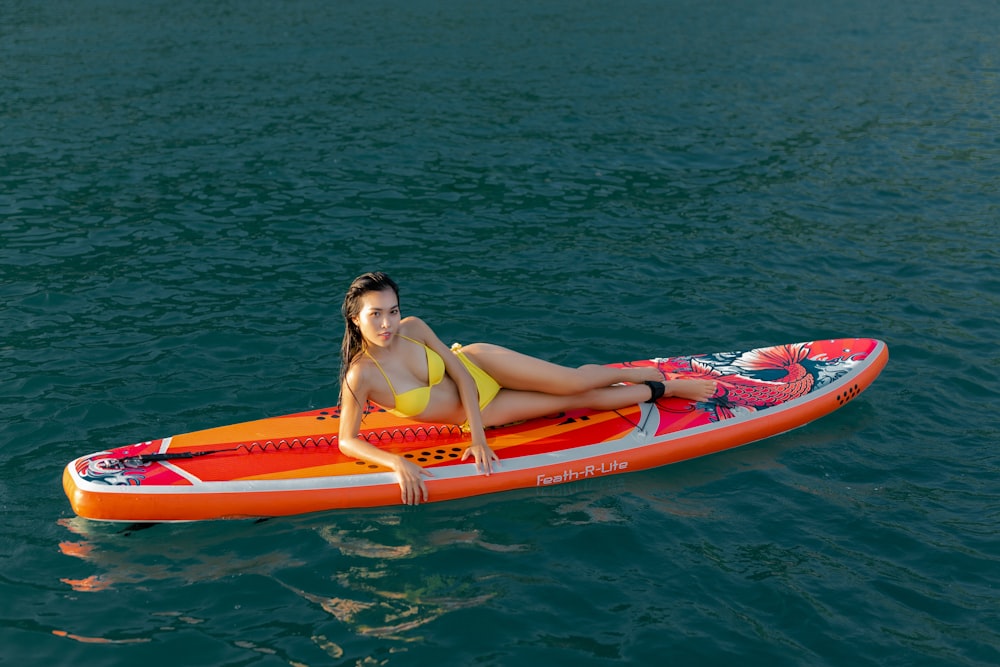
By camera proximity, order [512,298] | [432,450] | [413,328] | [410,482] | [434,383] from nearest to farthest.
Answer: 1. [410,482]
2. [413,328]
3. [434,383]
4. [432,450]
5. [512,298]

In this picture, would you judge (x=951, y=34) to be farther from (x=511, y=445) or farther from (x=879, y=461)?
(x=511, y=445)

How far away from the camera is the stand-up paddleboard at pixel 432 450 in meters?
7.70

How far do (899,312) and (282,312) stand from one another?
22.9 ft

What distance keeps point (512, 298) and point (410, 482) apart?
4366 millimetres

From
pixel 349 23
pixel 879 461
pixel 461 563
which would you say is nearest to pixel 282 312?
pixel 461 563

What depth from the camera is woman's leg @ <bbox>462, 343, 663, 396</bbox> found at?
28.0ft

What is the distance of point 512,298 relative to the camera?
11883 mm

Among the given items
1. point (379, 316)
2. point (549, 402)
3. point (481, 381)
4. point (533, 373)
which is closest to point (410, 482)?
point (481, 381)

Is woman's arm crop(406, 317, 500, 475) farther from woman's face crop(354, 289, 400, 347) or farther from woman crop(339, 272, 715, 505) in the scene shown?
woman's face crop(354, 289, 400, 347)

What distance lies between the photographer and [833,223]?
45.9 ft

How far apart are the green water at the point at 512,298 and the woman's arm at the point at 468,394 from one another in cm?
33

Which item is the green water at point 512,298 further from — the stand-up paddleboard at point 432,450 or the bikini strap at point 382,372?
the bikini strap at point 382,372

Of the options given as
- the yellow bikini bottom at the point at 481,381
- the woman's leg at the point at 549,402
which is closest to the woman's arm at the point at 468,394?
the yellow bikini bottom at the point at 481,381

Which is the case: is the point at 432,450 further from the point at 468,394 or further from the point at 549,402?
the point at 549,402
